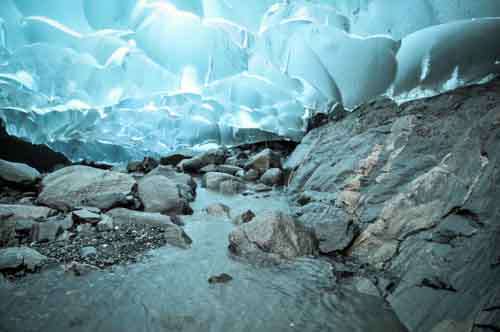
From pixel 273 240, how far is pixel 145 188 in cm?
341

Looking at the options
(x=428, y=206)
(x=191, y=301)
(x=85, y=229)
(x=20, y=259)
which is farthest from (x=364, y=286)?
(x=85, y=229)

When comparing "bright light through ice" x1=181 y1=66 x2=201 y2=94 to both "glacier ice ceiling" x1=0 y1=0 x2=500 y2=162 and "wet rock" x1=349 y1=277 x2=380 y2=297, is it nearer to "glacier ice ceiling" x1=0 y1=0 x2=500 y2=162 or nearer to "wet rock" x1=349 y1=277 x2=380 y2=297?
"glacier ice ceiling" x1=0 y1=0 x2=500 y2=162

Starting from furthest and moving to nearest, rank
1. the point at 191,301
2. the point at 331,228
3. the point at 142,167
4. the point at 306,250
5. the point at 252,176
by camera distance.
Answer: the point at 142,167, the point at 252,176, the point at 331,228, the point at 306,250, the point at 191,301

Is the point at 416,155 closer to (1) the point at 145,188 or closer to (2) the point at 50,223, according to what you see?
(1) the point at 145,188

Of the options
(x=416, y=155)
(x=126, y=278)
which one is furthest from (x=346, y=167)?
(x=126, y=278)

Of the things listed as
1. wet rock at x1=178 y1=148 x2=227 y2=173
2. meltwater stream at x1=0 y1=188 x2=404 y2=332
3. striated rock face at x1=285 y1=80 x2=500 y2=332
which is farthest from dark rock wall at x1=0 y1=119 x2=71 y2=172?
striated rock face at x1=285 y1=80 x2=500 y2=332

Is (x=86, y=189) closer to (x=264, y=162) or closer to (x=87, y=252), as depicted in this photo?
(x=87, y=252)

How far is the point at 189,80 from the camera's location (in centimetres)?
967

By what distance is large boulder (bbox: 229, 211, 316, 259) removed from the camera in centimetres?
308

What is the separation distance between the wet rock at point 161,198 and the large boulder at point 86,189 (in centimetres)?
29

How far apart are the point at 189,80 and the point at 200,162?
426cm

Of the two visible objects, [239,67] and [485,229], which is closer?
[485,229]

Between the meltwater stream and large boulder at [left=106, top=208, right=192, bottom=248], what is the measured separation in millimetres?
543

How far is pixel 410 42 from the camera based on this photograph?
14.4ft
